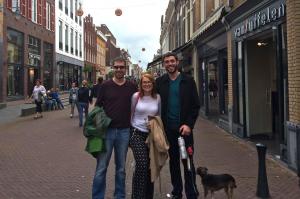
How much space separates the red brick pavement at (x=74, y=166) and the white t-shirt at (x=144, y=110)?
→ 1.29 metres

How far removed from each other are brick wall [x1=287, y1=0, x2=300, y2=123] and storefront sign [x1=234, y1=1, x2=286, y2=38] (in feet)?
1.67

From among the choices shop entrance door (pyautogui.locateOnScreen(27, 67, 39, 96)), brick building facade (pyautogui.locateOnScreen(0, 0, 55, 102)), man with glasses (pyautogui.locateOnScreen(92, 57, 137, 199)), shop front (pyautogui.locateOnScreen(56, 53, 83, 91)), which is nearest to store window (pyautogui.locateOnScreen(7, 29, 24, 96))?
brick building facade (pyautogui.locateOnScreen(0, 0, 55, 102))

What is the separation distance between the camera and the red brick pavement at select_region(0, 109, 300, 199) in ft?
21.7

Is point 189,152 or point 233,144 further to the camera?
point 233,144

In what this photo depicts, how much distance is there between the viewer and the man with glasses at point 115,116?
5.61 metres

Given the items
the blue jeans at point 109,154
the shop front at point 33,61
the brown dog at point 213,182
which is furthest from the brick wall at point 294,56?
the shop front at point 33,61

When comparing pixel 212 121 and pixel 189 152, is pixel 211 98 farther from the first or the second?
pixel 189 152

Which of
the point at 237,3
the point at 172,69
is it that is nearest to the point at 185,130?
the point at 172,69

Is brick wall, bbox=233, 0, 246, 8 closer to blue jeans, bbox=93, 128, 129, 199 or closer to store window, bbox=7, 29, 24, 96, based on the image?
blue jeans, bbox=93, 128, 129, 199

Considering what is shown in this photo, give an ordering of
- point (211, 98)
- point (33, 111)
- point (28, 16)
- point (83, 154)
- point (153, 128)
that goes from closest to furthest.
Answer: point (153, 128), point (83, 154), point (211, 98), point (33, 111), point (28, 16)

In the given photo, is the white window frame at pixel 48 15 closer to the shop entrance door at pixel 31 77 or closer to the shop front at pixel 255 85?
the shop entrance door at pixel 31 77

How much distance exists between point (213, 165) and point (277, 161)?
1.29m

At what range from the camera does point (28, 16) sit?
31078 mm

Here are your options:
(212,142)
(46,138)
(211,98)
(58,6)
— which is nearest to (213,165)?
(212,142)
